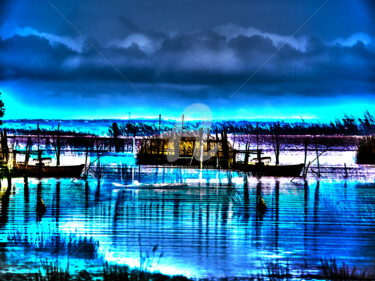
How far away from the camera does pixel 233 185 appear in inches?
1137

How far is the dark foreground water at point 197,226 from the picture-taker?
35.5ft

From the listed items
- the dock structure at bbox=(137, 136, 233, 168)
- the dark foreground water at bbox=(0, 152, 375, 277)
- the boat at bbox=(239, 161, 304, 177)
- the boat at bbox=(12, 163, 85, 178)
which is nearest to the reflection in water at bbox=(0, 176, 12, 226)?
the dark foreground water at bbox=(0, 152, 375, 277)

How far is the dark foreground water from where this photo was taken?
10828 millimetres

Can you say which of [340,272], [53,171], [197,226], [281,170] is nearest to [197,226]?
[197,226]

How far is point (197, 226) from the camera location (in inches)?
599

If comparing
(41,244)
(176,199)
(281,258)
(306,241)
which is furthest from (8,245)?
(176,199)

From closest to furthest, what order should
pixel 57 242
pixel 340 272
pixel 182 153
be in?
pixel 340 272 → pixel 57 242 → pixel 182 153

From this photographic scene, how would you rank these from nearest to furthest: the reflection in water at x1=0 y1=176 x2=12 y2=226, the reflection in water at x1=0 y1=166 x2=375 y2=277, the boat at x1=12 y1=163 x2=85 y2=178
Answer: the reflection in water at x1=0 y1=166 x2=375 y2=277
the reflection in water at x1=0 y1=176 x2=12 y2=226
the boat at x1=12 y1=163 x2=85 y2=178

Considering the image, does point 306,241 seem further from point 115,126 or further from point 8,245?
point 115,126

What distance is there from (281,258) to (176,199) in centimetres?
1106

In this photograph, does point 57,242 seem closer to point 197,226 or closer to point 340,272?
point 197,226

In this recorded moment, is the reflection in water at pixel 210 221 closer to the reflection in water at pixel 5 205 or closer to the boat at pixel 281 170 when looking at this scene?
the reflection in water at pixel 5 205

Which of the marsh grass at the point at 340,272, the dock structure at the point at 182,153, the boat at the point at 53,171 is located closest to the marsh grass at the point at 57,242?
the marsh grass at the point at 340,272

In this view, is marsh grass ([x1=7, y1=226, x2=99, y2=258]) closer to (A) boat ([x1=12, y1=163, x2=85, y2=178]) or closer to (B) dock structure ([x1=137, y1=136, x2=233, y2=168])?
(A) boat ([x1=12, y1=163, x2=85, y2=178])
